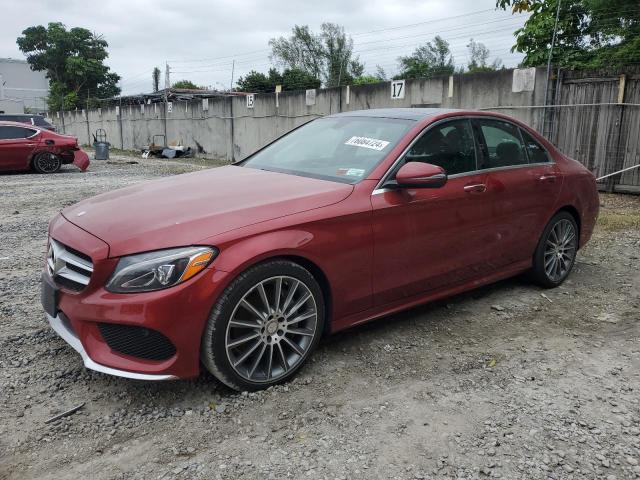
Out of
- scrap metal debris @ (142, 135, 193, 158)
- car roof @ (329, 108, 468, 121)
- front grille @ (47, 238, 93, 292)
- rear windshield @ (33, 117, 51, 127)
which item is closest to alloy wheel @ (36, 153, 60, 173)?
rear windshield @ (33, 117, 51, 127)

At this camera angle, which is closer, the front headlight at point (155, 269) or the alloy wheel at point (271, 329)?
the front headlight at point (155, 269)

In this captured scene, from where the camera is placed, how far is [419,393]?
3094mm

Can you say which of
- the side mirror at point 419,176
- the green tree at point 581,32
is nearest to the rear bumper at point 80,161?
the green tree at point 581,32

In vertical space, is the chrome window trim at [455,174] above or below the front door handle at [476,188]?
above

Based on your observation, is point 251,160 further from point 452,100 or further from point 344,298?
point 452,100

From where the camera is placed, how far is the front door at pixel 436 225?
137 inches

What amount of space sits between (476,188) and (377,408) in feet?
6.11

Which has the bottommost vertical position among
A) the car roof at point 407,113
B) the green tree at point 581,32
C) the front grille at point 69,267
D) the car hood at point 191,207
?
the front grille at point 69,267

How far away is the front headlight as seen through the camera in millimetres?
2693

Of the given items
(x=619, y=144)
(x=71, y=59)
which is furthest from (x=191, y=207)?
(x=71, y=59)

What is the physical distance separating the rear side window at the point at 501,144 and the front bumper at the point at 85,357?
280cm

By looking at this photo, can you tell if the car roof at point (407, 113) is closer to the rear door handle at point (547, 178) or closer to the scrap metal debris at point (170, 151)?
the rear door handle at point (547, 178)

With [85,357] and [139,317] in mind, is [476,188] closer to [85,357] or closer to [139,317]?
[139,317]

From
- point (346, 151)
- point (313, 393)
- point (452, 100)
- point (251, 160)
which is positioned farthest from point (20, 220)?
point (452, 100)
